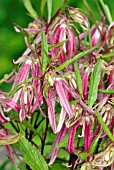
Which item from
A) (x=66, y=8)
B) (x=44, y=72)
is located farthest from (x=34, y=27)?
(x=44, y=72)

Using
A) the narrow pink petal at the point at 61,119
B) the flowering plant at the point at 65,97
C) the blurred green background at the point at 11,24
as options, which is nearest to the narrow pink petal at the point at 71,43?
the flowering plant at the point at 65,97

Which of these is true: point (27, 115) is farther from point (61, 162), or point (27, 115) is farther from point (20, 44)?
point (20, 44)

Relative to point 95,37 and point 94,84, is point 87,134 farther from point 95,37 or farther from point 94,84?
point 95,37

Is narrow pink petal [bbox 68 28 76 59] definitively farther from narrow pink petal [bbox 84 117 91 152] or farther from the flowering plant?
narrow pink petal [bbox 84 117 91 152]

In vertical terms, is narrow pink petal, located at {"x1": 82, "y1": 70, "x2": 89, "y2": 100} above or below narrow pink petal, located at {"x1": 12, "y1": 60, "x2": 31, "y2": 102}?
below

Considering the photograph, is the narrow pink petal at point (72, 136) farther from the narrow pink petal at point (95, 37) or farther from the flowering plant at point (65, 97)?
the narrow pink petal at point (95, 37)

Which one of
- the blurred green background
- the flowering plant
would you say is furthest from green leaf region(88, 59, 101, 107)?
the blurred green background
